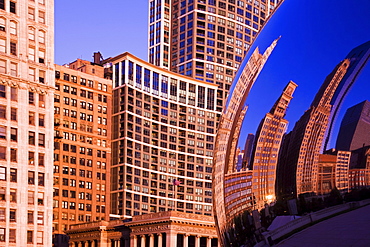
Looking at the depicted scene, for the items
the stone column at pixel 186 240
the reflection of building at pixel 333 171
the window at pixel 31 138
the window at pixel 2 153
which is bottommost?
the stone column at pixel 186 240

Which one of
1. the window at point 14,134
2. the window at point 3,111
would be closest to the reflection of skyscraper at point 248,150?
the window at point 3,111

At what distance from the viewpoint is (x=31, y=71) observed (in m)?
92.6

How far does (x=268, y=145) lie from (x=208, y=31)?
159m

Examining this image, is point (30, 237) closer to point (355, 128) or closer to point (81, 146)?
point (81, 146)

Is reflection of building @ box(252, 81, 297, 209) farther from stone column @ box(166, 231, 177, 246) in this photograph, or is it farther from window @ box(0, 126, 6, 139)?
stone column @ box(166, 231, 177, 246)

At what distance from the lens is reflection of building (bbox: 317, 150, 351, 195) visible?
4402 mm

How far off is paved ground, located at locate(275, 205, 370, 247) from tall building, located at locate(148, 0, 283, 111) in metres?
155

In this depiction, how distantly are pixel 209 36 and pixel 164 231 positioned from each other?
224ft

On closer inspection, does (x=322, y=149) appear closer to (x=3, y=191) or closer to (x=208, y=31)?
(x=3, y=191)

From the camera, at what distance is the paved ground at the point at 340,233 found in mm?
4059

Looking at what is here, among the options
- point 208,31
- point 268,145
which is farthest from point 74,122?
point 268,145

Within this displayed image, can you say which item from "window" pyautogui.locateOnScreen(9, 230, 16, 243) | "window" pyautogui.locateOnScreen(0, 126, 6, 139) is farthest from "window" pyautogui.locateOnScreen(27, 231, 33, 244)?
"window" pyautogui.locateOnScreen(0, 126, 6, 139)

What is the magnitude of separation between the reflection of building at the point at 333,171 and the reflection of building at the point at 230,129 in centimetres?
121

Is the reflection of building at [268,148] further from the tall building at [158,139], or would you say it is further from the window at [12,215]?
the tall building at [158,139]
